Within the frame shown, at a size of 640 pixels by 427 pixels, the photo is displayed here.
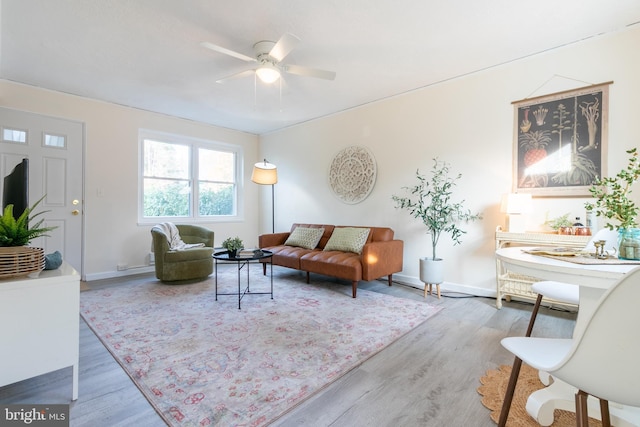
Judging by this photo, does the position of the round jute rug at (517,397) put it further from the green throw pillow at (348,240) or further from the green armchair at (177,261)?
the green armchair at (177,261)

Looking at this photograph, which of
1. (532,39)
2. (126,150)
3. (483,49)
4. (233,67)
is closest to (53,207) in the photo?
(126,150)

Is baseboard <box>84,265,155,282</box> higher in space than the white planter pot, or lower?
lower

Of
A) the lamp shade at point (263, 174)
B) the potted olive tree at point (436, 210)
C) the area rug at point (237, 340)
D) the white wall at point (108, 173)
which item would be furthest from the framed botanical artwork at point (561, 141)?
the white wall at point (108, 173)

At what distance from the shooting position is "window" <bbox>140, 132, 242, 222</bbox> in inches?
189

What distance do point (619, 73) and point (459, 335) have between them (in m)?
2.77

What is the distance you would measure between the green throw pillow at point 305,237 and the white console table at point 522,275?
236 centimetres

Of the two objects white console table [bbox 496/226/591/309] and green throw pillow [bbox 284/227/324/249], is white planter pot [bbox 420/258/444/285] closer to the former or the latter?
white console table [bbox 496/226/591/309]

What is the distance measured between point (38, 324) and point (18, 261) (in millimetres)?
334

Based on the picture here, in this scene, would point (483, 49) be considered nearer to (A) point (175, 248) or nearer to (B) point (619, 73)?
(B) point (619, 73)

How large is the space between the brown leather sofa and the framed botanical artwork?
156 centimetres

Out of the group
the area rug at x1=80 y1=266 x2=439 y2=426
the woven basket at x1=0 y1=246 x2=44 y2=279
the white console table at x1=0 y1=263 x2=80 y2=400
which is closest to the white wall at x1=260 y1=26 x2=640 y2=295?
the area rug at x1=80 y1=266 x2=439 y2=426

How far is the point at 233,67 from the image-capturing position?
322 centimetres

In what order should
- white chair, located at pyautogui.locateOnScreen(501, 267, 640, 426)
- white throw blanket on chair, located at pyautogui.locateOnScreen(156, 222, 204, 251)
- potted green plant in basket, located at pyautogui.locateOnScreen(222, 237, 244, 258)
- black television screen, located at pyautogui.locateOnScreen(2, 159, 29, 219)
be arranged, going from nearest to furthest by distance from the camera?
white chair, located at pyautogui.locateOnScreen(501, 267, 640, 426)
black television screen, located at pyautogui.locateOnScreen(2, 159, 29, 219)
potted green plant in basket, located at pyautogui.locateOnScreen(222, 237, 244, 258)
white throw blanket on chair, located at pyautogui.locateOnScreen(156, 222, 204, 251)

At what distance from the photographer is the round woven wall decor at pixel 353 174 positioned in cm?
437
